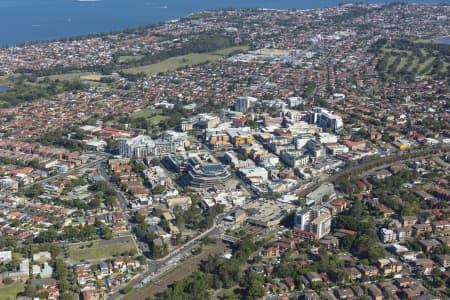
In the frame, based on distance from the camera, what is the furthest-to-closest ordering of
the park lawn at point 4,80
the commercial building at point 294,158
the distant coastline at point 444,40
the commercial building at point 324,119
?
the distant coastline at point 444,40, the park lawn at point 4,80, the commercial building at point 324,119, the commercial building at point 294,158

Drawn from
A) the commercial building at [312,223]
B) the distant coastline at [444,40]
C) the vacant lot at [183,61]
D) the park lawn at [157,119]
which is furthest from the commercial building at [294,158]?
the distant coastline at [444,40]

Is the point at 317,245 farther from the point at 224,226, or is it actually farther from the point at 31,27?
the point at 31,27

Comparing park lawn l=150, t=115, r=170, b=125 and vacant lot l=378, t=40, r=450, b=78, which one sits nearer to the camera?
park lawn l=150, t=115, r=170, b=125

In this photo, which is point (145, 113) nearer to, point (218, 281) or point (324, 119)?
point (324, 119)

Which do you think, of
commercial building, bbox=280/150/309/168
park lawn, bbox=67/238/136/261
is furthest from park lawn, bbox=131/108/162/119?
park lawn, bbox=67/238/136/261

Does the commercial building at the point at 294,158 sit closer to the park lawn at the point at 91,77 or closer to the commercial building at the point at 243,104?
the commercial building at the point at 243,104

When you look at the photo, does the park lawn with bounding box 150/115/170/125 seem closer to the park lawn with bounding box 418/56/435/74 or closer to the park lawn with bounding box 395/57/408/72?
the park lawn with bounding box 395/57/408/72

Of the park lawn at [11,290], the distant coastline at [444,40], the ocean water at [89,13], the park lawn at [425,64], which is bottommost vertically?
the ocean water at [89,13]
